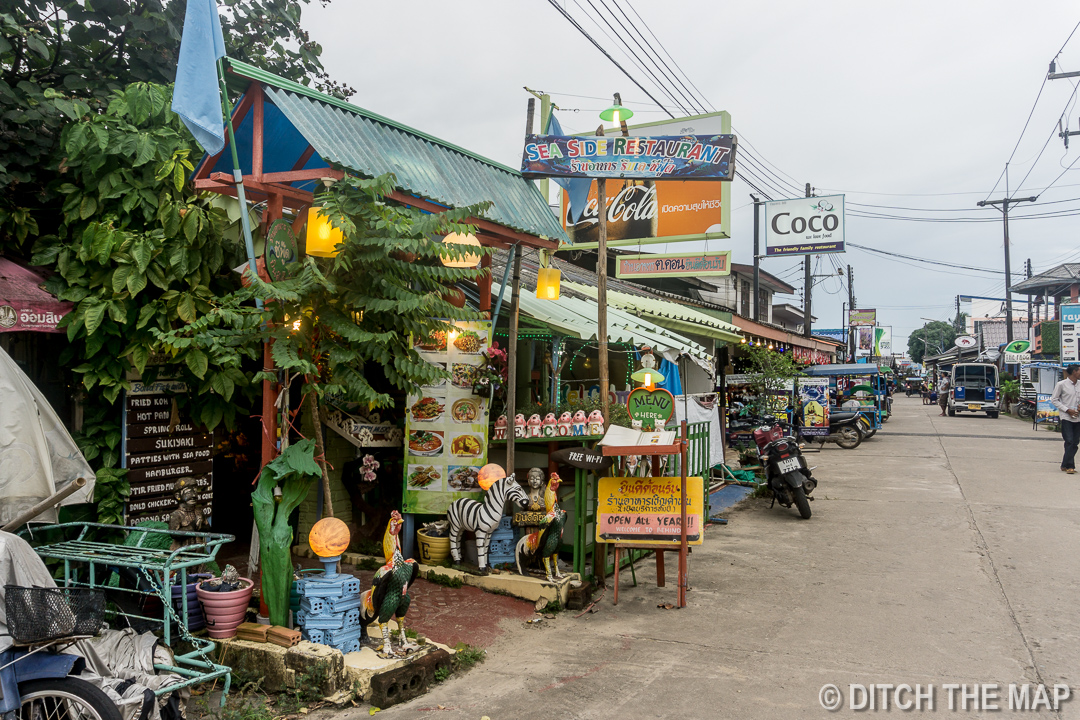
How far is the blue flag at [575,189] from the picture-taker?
10773 millimetres

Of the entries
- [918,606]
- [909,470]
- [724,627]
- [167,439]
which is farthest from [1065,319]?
[167,439]

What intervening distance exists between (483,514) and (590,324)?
10.00 feet

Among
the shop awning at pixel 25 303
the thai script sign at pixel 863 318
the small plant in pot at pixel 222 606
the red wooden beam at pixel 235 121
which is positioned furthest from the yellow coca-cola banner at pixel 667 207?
the thai script sign at pixel 863 318

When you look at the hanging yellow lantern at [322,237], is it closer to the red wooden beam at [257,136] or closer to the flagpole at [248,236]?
the flagpole at [248,236]

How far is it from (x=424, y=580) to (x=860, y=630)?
3809 millimetres

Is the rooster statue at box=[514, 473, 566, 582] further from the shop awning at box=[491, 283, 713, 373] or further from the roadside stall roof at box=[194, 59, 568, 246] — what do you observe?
the roadside stall roof at box=[194, 59, 568, 246]

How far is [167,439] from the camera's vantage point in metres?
6.22

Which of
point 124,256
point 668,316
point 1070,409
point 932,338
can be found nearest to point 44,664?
point 124,256

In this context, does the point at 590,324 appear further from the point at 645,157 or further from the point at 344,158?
the point at 344,158

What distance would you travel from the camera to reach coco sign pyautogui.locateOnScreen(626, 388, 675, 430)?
6941 millimetres

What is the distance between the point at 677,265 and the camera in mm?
12984

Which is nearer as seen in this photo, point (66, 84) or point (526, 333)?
point (66, 84)

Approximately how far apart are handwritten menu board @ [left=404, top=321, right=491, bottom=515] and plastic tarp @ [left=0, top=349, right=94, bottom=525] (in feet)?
9.54

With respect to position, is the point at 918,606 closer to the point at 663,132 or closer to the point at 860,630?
the point at 860,630
